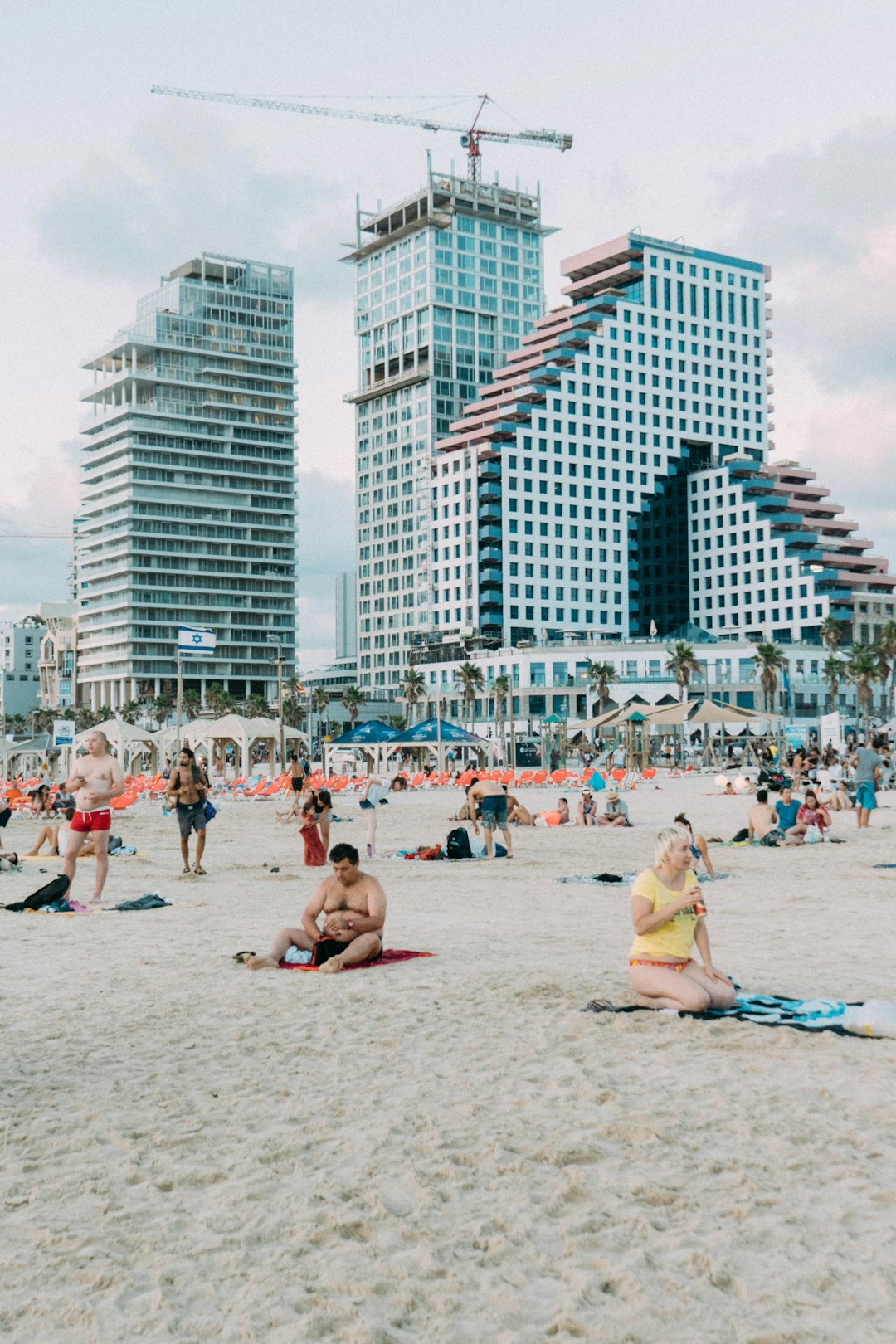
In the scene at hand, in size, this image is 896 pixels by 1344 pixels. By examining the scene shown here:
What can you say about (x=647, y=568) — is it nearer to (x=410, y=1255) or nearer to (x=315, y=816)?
(x=315, y=816)

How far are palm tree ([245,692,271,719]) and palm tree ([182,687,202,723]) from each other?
5.22 m

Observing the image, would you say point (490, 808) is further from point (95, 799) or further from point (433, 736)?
point (433, 736)

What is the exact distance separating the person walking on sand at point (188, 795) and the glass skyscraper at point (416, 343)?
114765mm

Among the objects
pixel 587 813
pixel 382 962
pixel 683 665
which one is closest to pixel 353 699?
pixel 683 665

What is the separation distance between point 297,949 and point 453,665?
104 meters

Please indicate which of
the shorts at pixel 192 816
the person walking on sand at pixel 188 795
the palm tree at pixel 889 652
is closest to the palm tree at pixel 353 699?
the palm tree at pixel 889 652

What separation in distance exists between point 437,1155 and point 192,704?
124 metres

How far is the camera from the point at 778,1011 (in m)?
6.72

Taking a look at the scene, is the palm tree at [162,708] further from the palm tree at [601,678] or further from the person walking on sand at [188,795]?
the person walking on sand at [188,795]

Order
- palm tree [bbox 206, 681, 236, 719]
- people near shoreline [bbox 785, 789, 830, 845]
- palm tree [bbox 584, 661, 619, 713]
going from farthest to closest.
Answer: palm tree [bbox 206, 681, 236, 719] < palm tree [bbox 584, 661, 619, 713] < people near shoreline [bbox 785, 789, 830, 845]

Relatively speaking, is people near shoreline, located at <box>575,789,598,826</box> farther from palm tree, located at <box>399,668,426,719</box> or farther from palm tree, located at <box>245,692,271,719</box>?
palm tree, located at <box>245,692,271,719</box>

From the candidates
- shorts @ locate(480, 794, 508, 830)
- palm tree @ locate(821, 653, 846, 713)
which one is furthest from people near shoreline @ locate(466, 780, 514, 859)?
palm tree @ locate(821, 653, 846, 713)

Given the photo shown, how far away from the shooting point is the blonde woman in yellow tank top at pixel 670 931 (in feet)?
22.7

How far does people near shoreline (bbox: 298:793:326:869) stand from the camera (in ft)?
52.6
